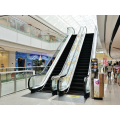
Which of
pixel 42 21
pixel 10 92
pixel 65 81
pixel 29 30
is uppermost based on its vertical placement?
pixel 42 21

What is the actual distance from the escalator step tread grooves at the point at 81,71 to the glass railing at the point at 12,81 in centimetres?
299

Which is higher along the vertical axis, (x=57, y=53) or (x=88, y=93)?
(x=57, y=53)

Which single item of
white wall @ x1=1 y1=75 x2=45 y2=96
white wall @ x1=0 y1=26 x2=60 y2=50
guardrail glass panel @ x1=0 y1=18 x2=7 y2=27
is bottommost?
white wall @ x1=1 y1=75 x2=45 y2=96

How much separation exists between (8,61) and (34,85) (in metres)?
8.86

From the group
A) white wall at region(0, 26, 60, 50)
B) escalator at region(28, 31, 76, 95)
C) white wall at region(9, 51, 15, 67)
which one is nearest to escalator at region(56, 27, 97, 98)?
escalator at region(28, 31, 76, 95)

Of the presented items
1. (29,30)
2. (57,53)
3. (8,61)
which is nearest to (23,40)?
(29,30)

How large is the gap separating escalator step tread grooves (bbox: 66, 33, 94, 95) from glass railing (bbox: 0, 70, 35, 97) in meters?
2.99

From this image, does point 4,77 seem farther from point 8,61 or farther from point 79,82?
point 8,61

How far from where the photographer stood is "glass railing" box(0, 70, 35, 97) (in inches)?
250

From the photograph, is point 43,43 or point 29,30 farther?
point 43,43

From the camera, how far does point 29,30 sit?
13.5 m

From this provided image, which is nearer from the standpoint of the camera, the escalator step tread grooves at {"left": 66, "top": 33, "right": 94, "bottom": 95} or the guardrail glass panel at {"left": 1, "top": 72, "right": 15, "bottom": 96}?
the guardrail glass panel at {"left": 1, "top": 72, "right": 15, "bottom": 96}

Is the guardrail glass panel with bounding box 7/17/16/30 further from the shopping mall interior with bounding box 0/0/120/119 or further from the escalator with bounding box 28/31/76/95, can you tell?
the escalator with bounding box 28/31/76/95

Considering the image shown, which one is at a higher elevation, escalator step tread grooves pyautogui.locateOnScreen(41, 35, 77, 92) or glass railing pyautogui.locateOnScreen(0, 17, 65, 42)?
glass railing pyautogui.locateOnScreen(0, 17, 65, 42)
